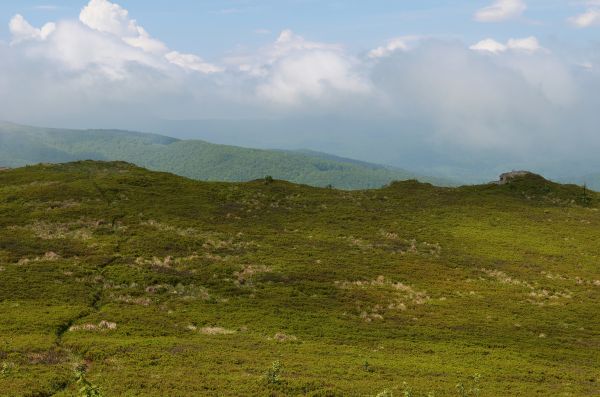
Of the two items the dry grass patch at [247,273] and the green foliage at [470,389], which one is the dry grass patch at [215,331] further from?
the green foliage at [470,389]

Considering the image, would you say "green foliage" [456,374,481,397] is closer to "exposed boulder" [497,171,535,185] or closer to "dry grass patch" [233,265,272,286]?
"dry grass patch" [233,265,272,286]

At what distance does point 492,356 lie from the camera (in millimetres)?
40656

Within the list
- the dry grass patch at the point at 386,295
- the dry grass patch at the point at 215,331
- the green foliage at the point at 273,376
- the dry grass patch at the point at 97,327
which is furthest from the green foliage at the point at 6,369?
the dry grass patch at the point at 386,295

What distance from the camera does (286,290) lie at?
182 ft

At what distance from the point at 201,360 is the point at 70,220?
5099 cm

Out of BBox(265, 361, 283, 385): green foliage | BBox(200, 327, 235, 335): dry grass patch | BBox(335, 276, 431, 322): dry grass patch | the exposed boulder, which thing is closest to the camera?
BBox(265, 361, 283, 385): green foliage

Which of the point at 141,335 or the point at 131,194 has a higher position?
the point at 131,194

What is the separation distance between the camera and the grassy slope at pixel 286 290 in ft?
111

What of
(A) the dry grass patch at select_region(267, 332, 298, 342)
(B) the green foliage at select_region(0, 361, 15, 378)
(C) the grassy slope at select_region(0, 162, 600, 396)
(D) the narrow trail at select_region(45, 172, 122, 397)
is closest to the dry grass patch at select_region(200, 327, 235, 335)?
(C) the grassy slope at select_region(0, 162, 600, 396)

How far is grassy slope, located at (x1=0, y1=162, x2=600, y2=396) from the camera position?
3378 centimetres

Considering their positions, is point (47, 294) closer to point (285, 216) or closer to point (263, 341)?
point (263, 341)

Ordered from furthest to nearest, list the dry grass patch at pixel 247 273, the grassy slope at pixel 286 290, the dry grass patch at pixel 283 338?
the dry grass patch at pixel 247 273
the dry grass patch at pixel 283 338
the grassy slope at pixel 286 290

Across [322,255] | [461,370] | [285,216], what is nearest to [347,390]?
[461,370]

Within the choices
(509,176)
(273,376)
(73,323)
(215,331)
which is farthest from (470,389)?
(509,176)
